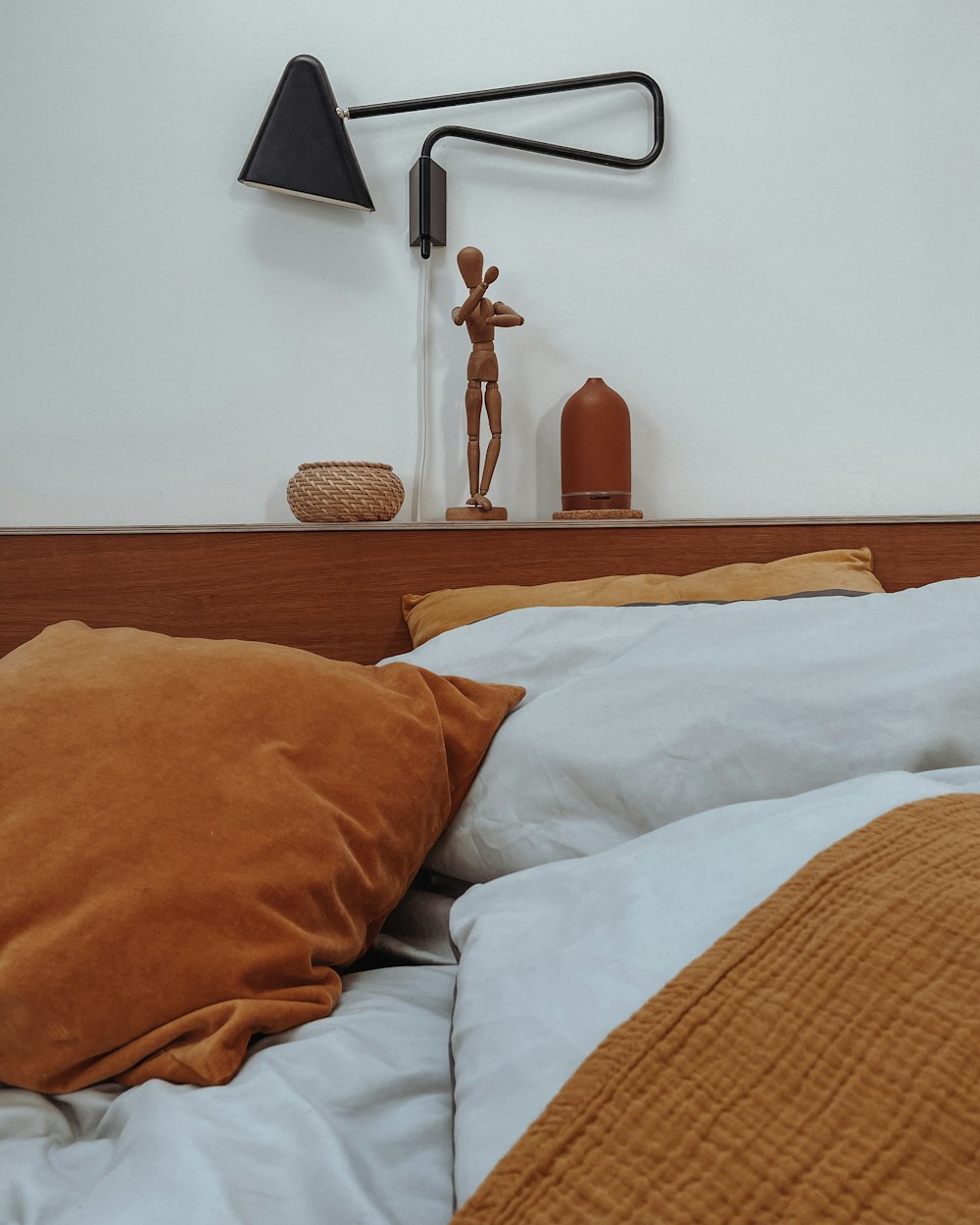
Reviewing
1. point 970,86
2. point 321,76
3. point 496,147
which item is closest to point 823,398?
point 970,86

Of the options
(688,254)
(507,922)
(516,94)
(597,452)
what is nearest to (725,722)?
(507,922)

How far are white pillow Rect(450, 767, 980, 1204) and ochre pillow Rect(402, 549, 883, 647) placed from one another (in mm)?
539

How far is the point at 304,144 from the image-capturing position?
147cm

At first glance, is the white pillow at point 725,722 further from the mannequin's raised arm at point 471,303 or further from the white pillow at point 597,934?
the mannequin's raised arm at point 471,303

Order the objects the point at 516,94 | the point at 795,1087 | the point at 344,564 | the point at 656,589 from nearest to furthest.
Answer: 1. the point at 795,1087
2. the point at 656,589
3. the point at 344,564
4. the point at 516,94

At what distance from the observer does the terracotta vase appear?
4.72 feet

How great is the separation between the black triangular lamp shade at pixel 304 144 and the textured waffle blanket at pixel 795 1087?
4.70ft

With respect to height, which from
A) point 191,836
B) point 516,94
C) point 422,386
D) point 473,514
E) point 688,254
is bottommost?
point 191,836

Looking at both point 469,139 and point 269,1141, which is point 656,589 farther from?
point 469,139

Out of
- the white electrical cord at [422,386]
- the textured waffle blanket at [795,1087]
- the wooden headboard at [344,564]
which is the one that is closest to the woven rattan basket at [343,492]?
the wooden headboard at [344,564]

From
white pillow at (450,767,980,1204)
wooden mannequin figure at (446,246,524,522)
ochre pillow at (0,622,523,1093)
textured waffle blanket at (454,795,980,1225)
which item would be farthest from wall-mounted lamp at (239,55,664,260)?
textured waffle blanket at (454,795,980,1225)

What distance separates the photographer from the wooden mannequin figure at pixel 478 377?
4.59 ft

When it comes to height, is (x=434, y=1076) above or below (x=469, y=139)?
below

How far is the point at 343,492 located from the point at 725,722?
2.63ft
